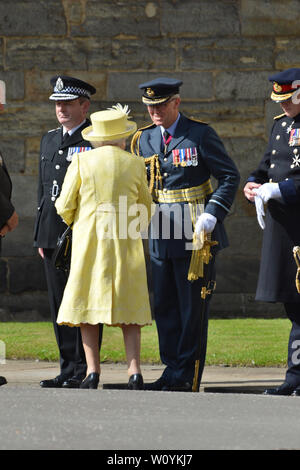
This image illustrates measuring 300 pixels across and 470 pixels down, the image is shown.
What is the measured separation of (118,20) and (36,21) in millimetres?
833

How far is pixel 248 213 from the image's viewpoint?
11484 mm

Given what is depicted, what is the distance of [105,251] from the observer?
6.90 m

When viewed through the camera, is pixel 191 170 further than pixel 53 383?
No

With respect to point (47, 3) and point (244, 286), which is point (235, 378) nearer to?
point (244, 286)

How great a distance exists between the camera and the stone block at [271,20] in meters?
11.5

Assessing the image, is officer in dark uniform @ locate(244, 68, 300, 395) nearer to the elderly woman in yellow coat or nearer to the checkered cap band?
the elderly woman in yellow coat

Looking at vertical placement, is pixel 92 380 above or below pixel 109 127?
below

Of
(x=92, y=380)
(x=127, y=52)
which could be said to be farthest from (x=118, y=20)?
(x=92, y=380)

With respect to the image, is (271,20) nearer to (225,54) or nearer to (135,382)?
(225,54)

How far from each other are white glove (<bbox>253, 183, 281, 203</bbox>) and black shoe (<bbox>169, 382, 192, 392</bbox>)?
1.25 m

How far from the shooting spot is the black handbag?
7.23 metres

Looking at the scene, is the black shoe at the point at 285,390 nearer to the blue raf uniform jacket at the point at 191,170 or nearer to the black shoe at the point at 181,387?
the black shoe at the point at 181,387

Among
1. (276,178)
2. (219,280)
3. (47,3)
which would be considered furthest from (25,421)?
(47,3)

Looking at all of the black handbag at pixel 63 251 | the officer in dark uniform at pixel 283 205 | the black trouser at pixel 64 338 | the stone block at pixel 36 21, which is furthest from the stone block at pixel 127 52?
the black handbag at pixel 63 251
